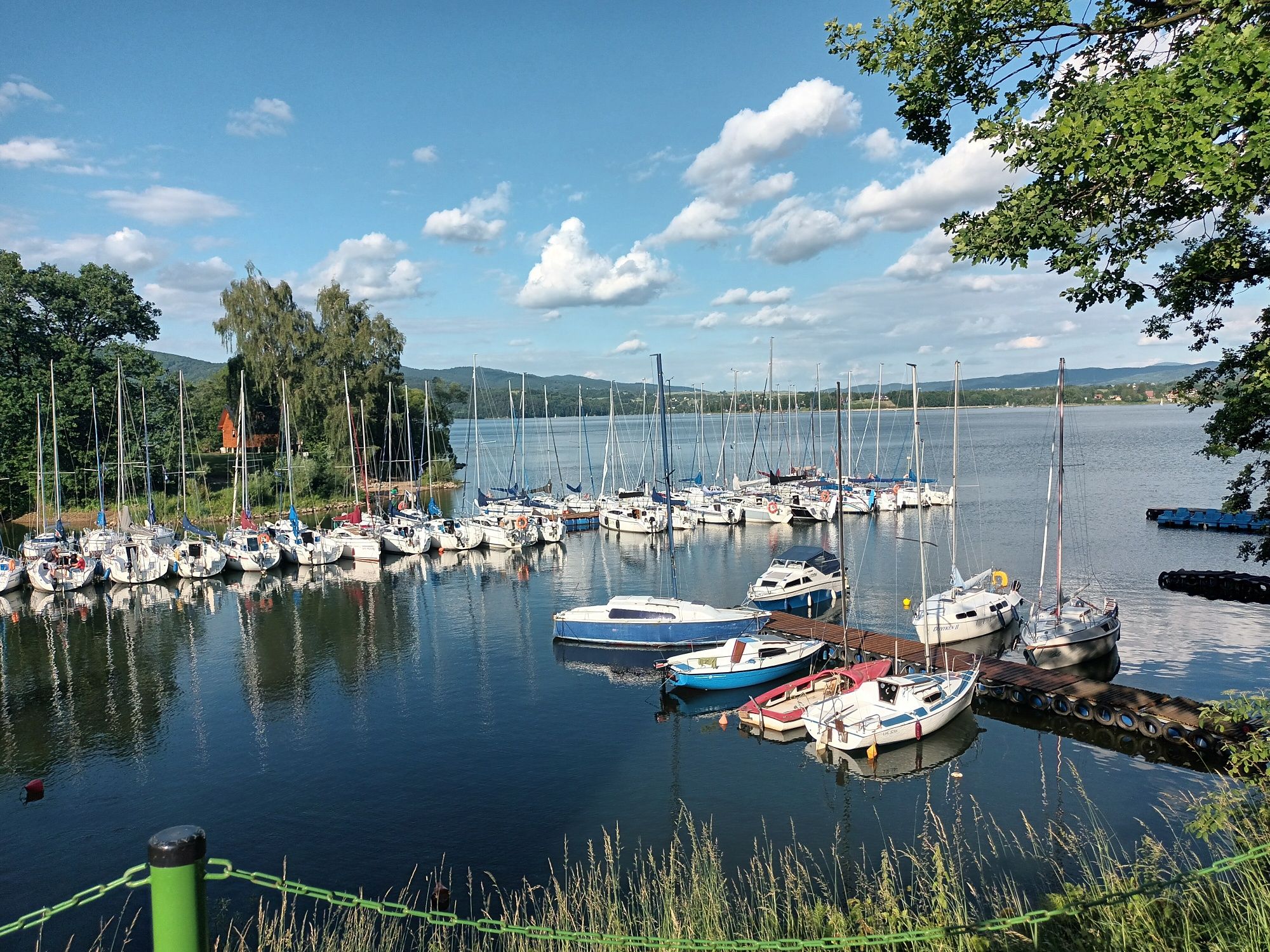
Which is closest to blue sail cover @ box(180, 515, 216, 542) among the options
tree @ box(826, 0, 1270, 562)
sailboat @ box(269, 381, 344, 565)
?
sailboat @ box(269, 381, 344, 565)

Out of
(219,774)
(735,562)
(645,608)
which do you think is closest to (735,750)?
(645,608)

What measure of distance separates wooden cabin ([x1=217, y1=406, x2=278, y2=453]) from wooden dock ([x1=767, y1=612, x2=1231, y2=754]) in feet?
221

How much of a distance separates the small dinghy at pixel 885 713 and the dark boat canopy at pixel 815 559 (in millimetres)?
15747

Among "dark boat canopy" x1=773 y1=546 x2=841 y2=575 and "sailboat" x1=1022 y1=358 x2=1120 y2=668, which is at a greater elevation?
"dark boat canopy" x1=773 y1=546 x2=841 y2=575

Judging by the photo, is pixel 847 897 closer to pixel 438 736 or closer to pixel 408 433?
pixel 438 736

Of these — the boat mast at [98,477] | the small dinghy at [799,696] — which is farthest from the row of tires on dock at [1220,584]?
the boat mast at [98,477]

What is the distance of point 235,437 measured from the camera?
3130 inches

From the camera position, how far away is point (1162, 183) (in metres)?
6.73

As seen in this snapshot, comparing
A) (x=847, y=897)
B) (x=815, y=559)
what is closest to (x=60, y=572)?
(x=815, y=559)

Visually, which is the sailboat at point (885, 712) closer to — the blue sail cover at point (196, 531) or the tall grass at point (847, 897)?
the tall grass at point (847, 897)

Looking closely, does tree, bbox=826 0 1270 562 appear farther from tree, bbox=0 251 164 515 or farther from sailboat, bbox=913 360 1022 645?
tree, bbox=0 251 164 515

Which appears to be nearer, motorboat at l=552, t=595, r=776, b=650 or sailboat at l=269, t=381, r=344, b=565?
motorboat at l=552, t=595, r=776, b=650

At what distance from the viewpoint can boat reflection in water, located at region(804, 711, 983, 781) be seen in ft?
72.3

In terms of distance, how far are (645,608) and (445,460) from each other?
71.5 meters
